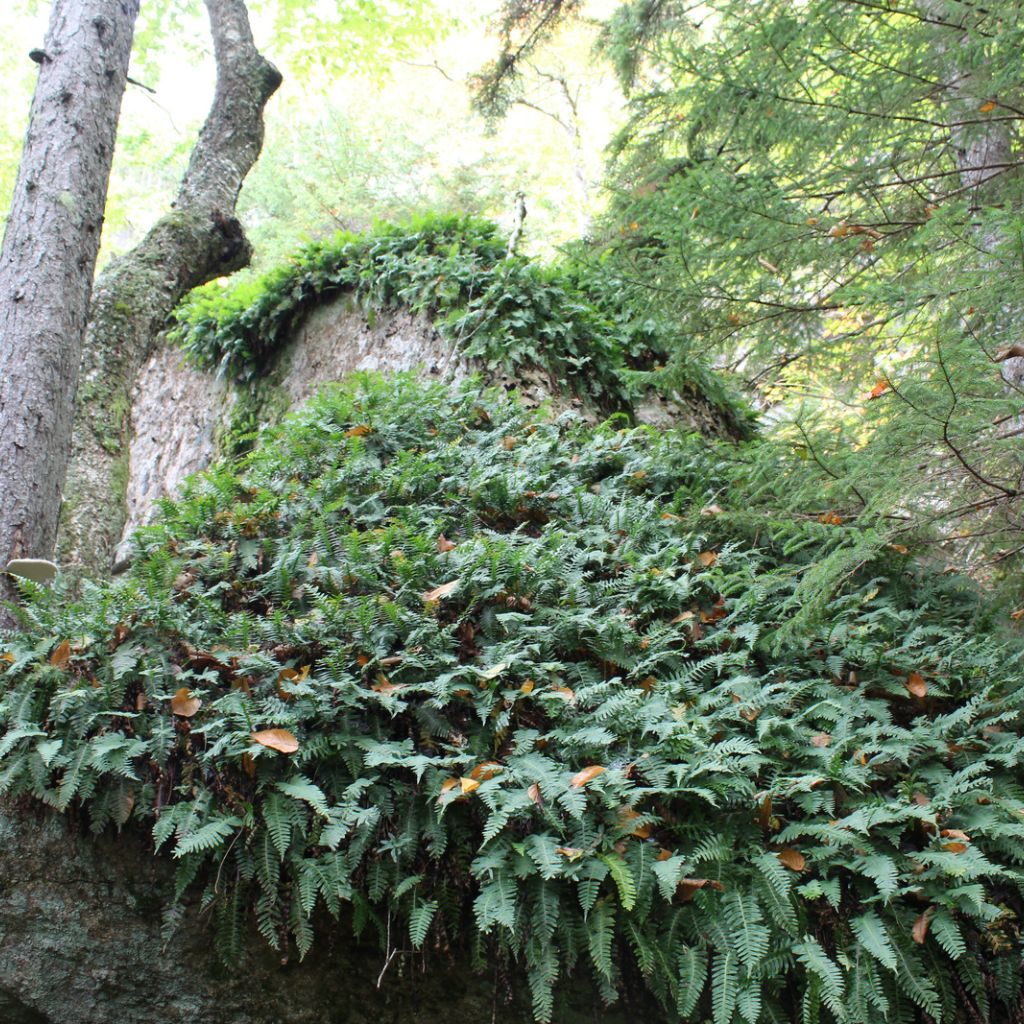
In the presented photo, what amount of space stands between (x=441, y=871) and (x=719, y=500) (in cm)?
329

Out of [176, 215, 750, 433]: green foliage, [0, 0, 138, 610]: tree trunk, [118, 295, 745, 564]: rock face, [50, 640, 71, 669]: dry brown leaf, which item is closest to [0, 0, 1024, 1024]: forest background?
[50, 640, 71, 669]: dry brown leaf

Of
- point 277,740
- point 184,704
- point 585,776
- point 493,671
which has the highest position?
point 493,671

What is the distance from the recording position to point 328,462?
5.21 meters

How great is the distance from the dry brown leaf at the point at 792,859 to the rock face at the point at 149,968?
29.4 inches

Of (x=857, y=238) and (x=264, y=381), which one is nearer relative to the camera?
(x=857, y=238)

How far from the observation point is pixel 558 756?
325cm

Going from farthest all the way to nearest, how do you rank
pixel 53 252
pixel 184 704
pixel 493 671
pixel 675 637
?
pixel 53 252 < pixel 675 637 < pixel 493 671 < pixel 184 704

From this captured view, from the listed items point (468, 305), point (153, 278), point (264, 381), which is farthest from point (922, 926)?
point (264, 381)

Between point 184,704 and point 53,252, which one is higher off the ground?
point 53,252

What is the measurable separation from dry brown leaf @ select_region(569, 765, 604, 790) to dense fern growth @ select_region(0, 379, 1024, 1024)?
0.01 meters

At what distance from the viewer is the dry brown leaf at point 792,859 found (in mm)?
2939

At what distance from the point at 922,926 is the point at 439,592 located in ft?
7.63

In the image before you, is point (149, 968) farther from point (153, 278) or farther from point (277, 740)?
point (153, 278)

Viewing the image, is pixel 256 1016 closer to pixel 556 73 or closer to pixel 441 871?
pixel 441 871
